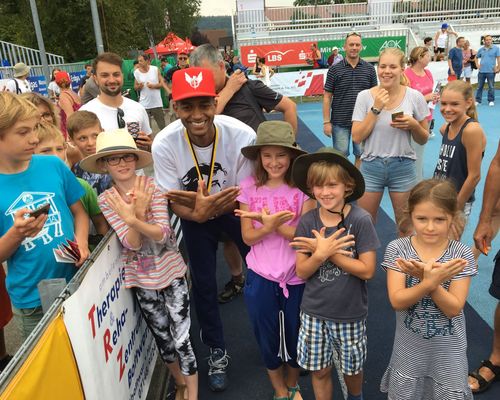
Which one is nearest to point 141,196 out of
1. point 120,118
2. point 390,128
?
point 120,118

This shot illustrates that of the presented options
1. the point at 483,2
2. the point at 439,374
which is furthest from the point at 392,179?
the point at 483,2

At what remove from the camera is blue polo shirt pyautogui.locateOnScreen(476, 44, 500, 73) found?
13312 millimetres

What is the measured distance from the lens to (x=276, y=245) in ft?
8.54

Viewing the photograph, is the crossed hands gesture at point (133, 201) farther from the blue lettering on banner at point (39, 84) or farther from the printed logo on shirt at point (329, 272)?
the blue lettering on banner at point (39, 84)

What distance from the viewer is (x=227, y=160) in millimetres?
2938

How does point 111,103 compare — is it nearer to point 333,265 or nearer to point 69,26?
point 333,265

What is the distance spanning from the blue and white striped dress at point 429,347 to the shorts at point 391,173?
1660 millimetres

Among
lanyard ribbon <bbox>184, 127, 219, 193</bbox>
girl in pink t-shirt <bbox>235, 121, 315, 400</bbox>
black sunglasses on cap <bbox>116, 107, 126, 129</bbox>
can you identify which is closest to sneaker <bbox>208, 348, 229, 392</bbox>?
girl in pink t-shirt <bbox>235, 121, 315, 400</bbox>

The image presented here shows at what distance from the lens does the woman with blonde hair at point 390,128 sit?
12.0 feet

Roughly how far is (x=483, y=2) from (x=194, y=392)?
Result: 30407 millimetres

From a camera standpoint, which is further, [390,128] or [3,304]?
[390,128]

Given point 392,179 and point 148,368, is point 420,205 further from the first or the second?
point 148,368

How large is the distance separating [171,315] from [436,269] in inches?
63.1

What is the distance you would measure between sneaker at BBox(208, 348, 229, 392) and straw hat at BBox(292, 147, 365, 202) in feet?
4.84
